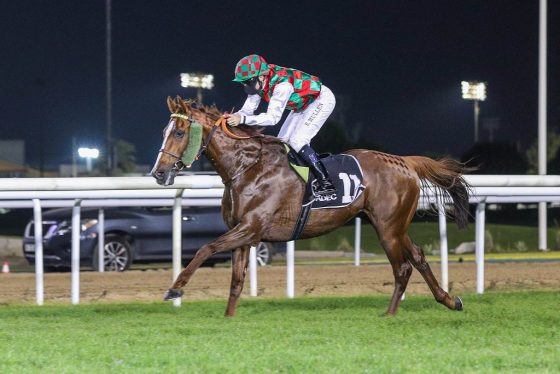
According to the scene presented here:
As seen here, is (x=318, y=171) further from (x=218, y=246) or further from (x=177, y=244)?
(x=177, y=244)

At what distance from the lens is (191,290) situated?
10789 mm

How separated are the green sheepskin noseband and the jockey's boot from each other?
0.78m

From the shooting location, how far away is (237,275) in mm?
8344

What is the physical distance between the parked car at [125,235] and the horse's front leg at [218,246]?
6.58 metres

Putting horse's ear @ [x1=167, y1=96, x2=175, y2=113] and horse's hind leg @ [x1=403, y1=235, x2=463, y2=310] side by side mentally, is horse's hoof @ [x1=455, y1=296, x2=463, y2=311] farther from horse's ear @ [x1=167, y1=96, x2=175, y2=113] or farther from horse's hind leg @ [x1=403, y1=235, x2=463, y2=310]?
horse's ear @ [x1=167, y1=96, x2=175, y2=113]

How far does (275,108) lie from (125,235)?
7035 millimetres

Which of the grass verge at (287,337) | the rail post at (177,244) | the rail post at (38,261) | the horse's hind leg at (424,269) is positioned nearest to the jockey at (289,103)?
the horse's hind leg at (424,269)

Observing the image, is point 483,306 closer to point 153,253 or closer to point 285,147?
point 285,147

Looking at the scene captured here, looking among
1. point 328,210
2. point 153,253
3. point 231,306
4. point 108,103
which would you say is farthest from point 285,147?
point 108,103

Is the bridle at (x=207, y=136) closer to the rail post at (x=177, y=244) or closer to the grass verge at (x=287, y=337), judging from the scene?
the grass verge at (x=287, y=337)

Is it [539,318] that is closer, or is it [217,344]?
[217,344]

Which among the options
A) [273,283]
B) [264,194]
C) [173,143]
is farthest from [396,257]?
[273,283]

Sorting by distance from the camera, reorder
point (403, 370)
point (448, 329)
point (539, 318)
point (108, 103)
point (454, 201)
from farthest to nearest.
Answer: point (108, 103)
point (454, 201)
point (539, 318)
point (448, 329)
point (403, 370)

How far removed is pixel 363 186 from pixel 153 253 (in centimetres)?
680
